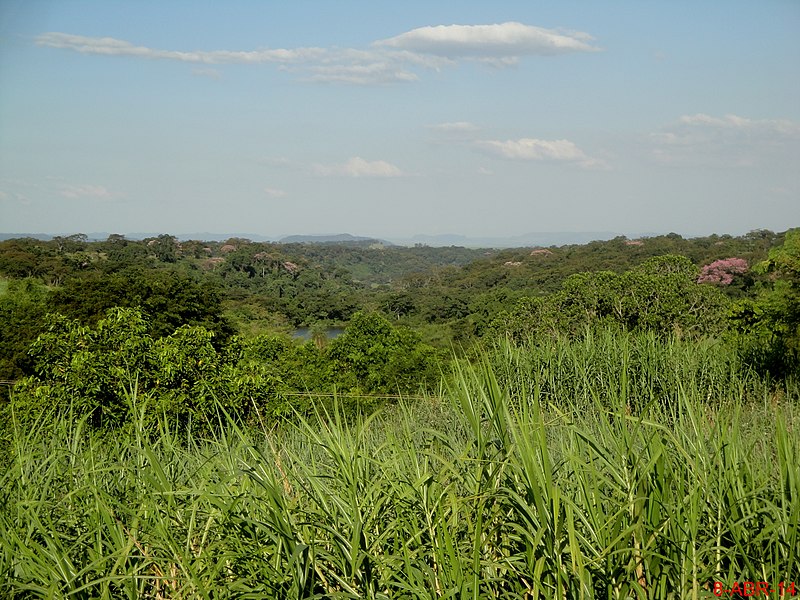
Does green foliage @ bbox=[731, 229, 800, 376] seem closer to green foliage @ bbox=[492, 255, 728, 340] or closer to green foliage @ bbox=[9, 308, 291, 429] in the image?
green foliage @ bbox=[9, 308, 291, 429]

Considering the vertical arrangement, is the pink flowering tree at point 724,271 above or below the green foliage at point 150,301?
above

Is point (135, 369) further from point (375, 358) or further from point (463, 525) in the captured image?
point (375, 358)

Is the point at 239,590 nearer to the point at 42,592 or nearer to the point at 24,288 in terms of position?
the point at 42,592

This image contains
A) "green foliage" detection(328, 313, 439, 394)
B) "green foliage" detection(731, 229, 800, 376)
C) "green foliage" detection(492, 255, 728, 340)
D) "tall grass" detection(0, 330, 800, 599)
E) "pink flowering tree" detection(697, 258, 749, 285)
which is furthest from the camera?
"pink flowering tree" detection(697, 258, 749, 285)

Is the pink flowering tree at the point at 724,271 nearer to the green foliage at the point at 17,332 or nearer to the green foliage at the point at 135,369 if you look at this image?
the green foliage at the point at 17,332

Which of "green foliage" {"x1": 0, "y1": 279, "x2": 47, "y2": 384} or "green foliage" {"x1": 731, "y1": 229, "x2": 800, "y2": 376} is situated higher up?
"green foliage" {"x1": 731, "y1": 229, "x2": 800, "y2": 376}

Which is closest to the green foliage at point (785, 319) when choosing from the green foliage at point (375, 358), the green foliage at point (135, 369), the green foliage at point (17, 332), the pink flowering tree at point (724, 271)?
the green foliage at point (135, 369)

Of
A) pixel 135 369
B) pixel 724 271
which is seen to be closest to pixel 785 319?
pixel 135 369

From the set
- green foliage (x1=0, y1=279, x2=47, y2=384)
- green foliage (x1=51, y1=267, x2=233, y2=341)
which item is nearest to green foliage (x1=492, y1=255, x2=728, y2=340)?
green foliage (x1=51, y1=267, x2=233, y2=341)

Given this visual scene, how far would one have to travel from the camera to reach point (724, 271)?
35.9 m

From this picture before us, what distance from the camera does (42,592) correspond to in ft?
6.36

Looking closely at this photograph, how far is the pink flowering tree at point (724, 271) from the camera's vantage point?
116 feet

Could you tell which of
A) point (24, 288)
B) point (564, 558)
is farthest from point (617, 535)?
point (24, 288)

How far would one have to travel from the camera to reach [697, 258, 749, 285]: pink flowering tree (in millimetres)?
35406
